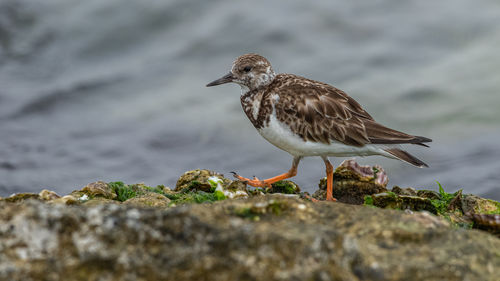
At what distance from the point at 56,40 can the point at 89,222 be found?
30.9 ft

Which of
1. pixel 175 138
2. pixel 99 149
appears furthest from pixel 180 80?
pixel 99 149

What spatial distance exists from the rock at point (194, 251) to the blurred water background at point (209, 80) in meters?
5.36

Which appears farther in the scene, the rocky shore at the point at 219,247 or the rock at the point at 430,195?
the rock at the point at 430,195

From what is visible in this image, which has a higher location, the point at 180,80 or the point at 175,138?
the point at 180,80

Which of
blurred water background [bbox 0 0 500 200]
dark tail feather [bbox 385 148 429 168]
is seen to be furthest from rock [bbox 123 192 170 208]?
blurred water background [bbox 0 0 500 200]

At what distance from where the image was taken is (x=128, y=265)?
2305 mm

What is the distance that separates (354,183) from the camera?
5.29 meters

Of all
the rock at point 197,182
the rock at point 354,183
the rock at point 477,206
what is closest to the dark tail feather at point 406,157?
the rock at point 354,183

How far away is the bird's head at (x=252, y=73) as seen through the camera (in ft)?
19.0

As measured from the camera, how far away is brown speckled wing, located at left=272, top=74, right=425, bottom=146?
17.1 feet

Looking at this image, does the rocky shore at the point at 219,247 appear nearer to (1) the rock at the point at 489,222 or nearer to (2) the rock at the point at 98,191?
(1) the rock at the point at 489,222

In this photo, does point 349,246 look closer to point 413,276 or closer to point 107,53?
point 413,276

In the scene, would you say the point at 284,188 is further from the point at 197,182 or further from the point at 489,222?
the point at 489,222

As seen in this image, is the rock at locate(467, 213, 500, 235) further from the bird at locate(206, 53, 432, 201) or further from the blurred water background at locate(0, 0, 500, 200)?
the blurred water background at locate(0, 0, 500, 200)
